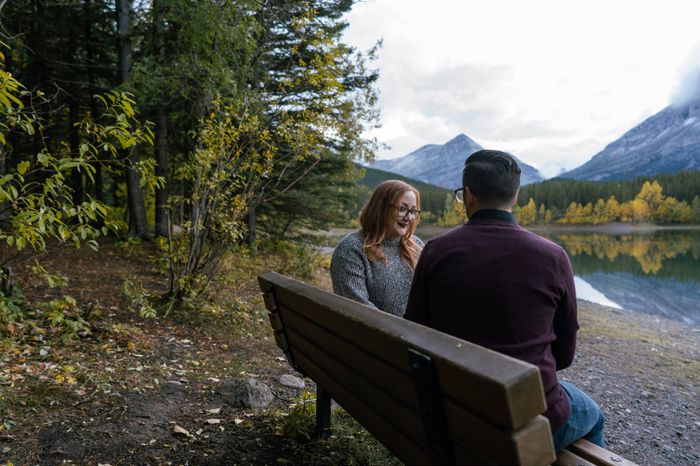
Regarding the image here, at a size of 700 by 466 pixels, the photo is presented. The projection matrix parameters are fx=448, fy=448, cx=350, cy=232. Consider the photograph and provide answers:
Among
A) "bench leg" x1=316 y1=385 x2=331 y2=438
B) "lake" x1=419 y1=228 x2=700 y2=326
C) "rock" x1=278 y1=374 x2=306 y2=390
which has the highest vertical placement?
"bench leg" x1=316 y1=385 x2=331 y2=438

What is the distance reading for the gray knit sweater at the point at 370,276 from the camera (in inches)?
121

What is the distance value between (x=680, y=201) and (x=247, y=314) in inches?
4768

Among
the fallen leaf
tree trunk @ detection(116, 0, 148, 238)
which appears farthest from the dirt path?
tree trunk @ detection(116, 0, 148, 238)

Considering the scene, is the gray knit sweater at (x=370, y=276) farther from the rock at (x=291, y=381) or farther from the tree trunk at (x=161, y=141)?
the tree trunk at (x=161, y=141)

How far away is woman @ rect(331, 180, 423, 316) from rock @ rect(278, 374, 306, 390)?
5.37 ft

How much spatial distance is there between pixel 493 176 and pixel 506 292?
0.54 metres

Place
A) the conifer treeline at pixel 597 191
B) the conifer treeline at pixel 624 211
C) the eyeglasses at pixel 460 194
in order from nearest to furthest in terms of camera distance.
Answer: the eyeglasses at pixel 460 194 < the conifer treeline at pixel 624 211 < the conifer treeline at pixel 597 191

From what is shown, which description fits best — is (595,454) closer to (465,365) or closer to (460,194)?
(465,365)

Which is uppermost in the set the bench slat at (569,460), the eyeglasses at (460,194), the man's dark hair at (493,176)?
the man's dark hair at (493,176)

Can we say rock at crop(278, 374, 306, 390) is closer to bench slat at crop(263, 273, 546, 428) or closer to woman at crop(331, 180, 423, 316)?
woman at crop(331, 180, 423, 316)

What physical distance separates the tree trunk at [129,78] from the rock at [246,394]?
7.70m

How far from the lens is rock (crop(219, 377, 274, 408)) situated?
3.60 metres

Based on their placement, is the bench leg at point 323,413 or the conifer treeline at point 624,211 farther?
the conifer treeline at point 624,211

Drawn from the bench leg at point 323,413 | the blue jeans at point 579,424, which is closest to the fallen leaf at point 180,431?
the bench leg at point 323,413
